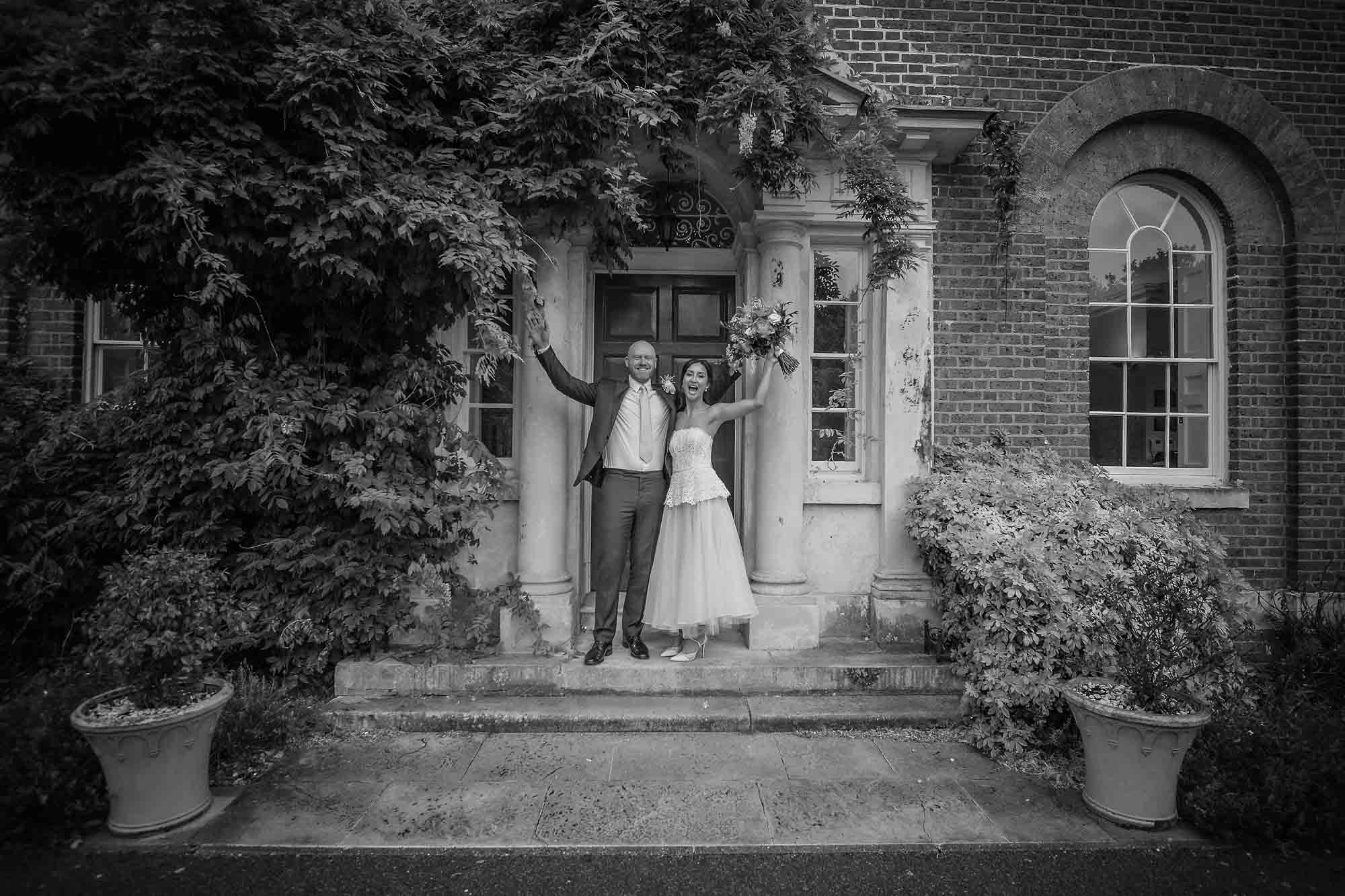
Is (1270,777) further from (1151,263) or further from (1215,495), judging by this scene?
(1151,263)

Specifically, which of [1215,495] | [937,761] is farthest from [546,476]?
[1215,495]

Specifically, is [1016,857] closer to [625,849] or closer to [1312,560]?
[625,849]

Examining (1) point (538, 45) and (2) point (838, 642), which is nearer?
(1) point (538, 45)

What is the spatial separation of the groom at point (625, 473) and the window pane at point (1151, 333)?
12.2 ft

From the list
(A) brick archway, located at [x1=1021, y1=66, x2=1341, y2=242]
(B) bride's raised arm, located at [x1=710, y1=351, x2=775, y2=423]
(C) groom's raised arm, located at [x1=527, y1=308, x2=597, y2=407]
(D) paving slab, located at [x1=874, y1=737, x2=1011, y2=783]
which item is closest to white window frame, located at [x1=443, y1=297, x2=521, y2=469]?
(C) groom's raised arm, located at [x1=527, y1=308, x2=597, y2=407]

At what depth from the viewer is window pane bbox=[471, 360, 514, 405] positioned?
17.4 ft

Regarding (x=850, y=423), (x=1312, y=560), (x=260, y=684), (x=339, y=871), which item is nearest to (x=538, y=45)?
(x=850, y=423)

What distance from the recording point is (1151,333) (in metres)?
5.75

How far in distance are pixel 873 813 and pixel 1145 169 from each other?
18.2 ft

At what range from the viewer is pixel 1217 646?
→ 11.8 ft

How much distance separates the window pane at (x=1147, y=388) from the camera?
5.73 meters

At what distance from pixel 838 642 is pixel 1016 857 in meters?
2.09

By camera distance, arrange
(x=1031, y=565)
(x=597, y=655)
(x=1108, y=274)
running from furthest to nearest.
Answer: (x=1108, y=274) → (x=597, y=655) → (x=1031, y=565)

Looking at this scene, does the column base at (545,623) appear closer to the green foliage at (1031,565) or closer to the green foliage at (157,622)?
the green foliage at (157,622)
